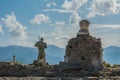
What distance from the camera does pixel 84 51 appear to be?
158 ft

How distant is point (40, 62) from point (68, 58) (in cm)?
384

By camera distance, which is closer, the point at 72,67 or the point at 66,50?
the point at 72,67

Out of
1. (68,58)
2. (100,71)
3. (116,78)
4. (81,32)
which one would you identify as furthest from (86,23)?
(116,78)

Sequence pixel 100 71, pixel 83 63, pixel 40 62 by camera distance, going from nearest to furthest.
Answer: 1. pixel 100 71
2. pixel 83 63
3. pixel 40 62

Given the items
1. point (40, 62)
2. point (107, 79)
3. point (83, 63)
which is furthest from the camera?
point (40, 62)

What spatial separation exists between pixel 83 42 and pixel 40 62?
6.32 m

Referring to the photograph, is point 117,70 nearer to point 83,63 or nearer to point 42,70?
point 83,63

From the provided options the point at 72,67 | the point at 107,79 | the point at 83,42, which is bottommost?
the point at 107,79

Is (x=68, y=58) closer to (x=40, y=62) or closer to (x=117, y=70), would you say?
(x=40, y=62)

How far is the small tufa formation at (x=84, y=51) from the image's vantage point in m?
47.3

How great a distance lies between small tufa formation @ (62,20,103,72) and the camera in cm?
4732

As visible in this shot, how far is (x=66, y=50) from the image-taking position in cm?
4975

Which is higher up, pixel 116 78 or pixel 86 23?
pixel 86 23

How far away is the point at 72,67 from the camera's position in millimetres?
45594
